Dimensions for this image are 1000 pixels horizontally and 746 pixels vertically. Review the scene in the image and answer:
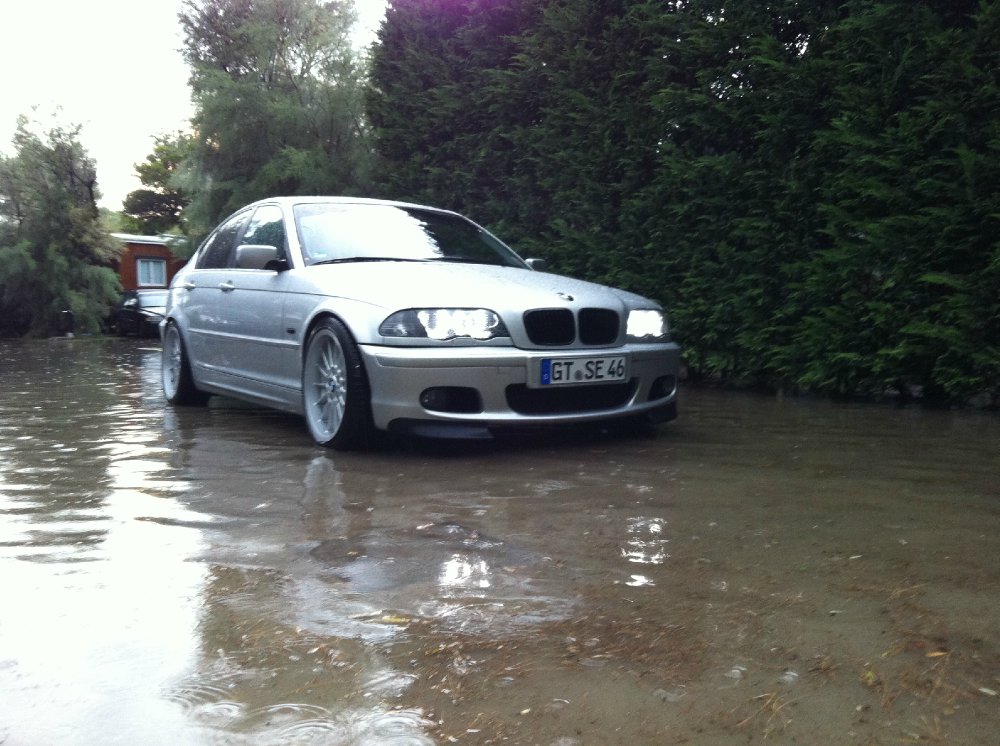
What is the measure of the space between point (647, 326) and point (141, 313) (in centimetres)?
2447

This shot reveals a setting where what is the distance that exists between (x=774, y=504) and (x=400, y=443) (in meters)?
2.52

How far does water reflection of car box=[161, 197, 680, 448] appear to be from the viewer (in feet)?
18.5

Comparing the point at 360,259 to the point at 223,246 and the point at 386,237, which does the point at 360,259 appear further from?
the point at 223,246

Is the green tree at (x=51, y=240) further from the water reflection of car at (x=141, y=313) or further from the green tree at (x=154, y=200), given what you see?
the green tree at (x=154, y=200)

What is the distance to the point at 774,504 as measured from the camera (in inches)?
176

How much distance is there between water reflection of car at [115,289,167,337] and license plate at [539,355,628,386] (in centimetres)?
2402

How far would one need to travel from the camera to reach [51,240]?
31.8 metres

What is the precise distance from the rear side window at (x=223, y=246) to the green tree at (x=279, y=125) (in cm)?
1015

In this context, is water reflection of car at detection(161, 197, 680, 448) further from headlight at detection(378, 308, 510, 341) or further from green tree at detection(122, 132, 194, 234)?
green tree at detection(122, 132, 194, 234)

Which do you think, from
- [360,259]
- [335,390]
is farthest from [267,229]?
[335,390]

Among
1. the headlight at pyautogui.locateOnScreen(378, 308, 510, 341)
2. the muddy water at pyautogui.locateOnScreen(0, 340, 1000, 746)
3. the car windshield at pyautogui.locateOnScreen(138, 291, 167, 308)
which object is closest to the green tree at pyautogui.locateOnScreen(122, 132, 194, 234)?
the car windshield at pyautogui.locateOnScreen(138, 291, 167, 308)

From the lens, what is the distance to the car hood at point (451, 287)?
5.75 metres

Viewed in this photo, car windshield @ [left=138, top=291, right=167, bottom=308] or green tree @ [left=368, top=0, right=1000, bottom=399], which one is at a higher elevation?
green tree @ [left=368, top=0, right=1000, bottom=399]

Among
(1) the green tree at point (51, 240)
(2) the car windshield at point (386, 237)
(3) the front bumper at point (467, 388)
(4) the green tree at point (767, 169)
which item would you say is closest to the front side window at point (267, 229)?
(2) the car windshield at point (386, 237)
